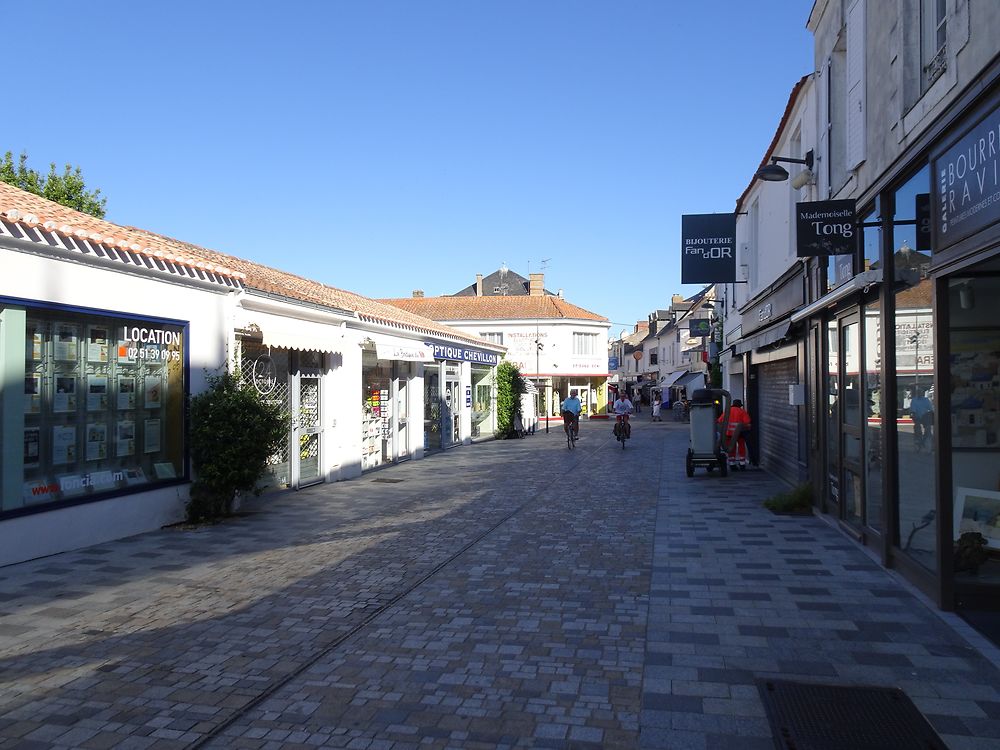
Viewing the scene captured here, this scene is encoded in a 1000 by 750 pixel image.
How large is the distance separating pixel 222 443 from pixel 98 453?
145 centimetres

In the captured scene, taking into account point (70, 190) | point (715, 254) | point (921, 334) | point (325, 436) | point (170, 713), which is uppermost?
point (70, 190)

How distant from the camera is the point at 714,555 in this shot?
298 inches

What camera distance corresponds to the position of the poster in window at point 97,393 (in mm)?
8211

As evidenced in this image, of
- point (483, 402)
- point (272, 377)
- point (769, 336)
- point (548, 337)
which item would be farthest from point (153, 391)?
Result: point (548, 337)

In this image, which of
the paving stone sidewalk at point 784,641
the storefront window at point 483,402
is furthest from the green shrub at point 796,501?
the storefront window at point 483,402

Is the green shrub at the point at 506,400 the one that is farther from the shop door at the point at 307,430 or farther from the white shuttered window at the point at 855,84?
the white shuttered window at the point at 855,84

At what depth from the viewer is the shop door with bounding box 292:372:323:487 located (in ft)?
41.1

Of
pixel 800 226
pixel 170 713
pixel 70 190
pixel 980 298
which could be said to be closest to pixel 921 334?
pixel 980 298

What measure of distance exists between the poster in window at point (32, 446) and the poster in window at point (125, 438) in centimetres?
109

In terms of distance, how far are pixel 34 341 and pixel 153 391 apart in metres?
1.81

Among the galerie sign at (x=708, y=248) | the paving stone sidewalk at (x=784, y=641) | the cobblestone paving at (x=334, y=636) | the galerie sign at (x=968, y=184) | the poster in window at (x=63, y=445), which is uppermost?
the galerie sign at (x=708, y=248)

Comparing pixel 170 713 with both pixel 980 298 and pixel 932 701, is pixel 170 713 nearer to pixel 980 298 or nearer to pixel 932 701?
pixel 932 701

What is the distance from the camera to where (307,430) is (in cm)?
1298

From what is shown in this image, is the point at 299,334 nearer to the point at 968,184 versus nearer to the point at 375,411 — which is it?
the point at 375,411
